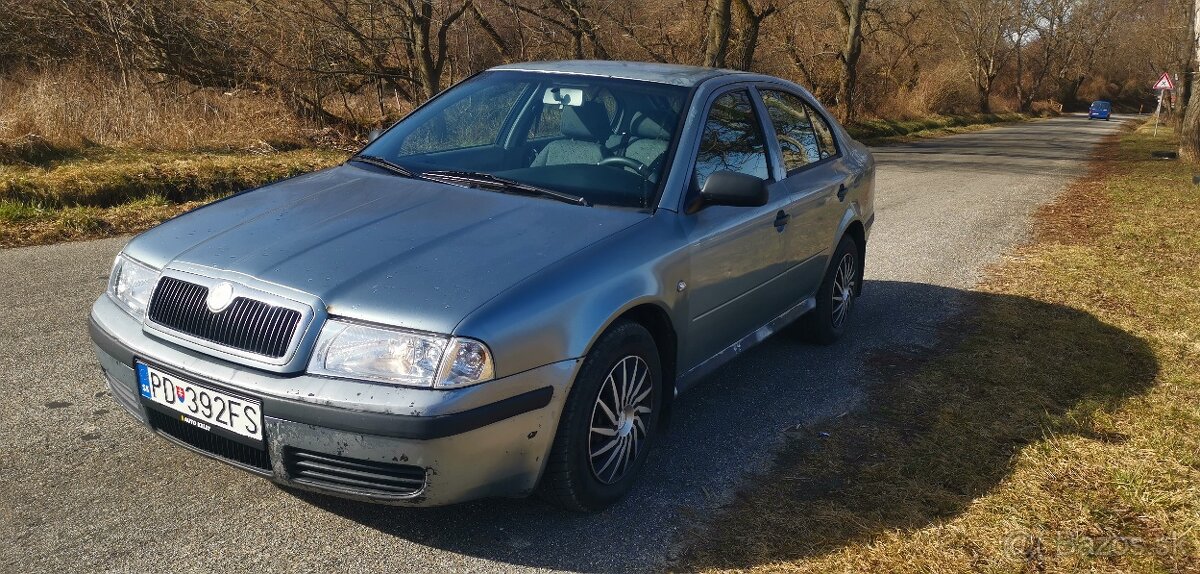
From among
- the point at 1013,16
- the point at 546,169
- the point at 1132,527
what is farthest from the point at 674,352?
the point at 1013,16

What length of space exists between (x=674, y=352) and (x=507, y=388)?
3.51ft

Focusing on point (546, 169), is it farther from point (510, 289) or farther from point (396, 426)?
point (396, 426)

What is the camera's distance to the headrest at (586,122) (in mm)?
4328

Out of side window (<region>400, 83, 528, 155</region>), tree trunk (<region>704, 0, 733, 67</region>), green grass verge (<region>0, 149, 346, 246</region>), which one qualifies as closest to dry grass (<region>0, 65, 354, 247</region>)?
green grass verge (<region>0, 149, 346, 246</region>)

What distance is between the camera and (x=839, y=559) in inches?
130

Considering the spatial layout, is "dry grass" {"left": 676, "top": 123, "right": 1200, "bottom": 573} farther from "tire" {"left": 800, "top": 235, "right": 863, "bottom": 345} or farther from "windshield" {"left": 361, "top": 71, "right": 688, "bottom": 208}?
"windshield" {"left": 361, "top": 71, "right": 688, "bottom": 208}

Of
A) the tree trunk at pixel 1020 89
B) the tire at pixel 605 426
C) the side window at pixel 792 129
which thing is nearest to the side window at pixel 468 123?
the side window at pixel 792 129

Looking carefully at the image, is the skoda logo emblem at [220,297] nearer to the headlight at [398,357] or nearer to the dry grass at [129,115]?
the headlight at [398,357]

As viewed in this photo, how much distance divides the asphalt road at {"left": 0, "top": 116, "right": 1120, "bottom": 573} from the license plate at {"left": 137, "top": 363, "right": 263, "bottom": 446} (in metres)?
0.41

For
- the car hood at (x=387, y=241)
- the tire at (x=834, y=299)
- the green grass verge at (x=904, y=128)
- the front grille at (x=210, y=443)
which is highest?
the car hood at (x=387, y=241)

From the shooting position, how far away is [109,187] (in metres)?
9.02

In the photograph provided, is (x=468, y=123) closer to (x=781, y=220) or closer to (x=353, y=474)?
(x=781, y=220)

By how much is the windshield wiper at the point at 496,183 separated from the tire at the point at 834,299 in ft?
7.19

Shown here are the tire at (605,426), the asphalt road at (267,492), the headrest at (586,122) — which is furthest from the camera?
the headrest at (586,122)
